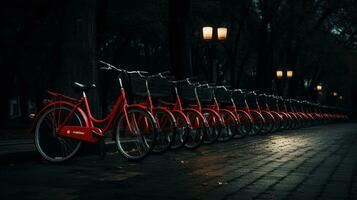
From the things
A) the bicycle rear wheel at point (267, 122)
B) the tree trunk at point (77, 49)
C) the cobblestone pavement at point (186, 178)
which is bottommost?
the cobblestone pavement at point (186, 178)

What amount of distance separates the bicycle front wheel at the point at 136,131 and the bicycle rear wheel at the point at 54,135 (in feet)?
1.80

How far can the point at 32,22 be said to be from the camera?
20.8 metres

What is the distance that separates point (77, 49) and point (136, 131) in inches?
60.7

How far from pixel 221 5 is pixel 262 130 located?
14599 millimetres

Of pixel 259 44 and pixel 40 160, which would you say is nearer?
pixel 40 160

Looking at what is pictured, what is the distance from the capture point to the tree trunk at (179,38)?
15.3m

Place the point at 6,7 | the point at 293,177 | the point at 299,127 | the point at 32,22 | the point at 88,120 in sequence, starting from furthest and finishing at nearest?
1. the point at 299,127
2. the point at 32,22
3. the point at 6,7
4. the point at 88,120
5. the point at 293,177

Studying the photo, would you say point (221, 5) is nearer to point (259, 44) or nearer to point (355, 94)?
point (259, 44)

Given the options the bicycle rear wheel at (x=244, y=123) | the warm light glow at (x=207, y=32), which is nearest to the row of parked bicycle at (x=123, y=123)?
the bicycle rear wheel at (x=244, y=123)

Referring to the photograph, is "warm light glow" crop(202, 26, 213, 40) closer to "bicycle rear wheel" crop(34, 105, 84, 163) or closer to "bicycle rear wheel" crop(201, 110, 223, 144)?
"bicycle rear wheel" crop(201, 110, 223, 144)

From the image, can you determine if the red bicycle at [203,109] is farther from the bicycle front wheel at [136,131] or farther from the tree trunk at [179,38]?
the bicycle front wheel at [136,131]

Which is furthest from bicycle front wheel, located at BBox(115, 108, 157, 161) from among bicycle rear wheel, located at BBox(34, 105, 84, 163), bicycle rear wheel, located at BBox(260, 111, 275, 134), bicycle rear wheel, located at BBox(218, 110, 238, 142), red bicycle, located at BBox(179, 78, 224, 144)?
bicycle rear wheel, located at BBox(260, 111, 275, 134)

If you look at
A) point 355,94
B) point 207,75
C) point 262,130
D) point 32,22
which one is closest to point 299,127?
point 262,130

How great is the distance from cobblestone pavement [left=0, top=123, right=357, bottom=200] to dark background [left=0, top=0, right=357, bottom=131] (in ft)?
5.20
